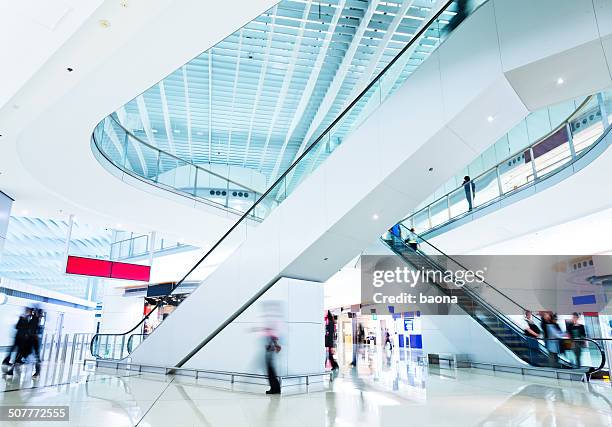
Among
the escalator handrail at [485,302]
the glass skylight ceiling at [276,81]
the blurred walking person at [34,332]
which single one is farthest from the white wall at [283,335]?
the blurred walking person at [34,332]

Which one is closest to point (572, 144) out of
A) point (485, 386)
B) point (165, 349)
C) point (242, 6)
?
point (485, 386)

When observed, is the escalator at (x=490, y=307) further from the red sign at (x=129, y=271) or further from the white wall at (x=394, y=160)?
the red sign at (x=129, y=271)

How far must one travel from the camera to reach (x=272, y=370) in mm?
6852

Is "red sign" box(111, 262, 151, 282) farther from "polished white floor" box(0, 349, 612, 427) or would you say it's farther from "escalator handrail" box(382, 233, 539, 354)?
"escalator handrail" box(382, 233, 539, 354)

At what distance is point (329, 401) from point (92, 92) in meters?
5.93

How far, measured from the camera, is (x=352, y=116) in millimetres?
7082

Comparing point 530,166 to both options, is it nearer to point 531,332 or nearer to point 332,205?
point 531,332

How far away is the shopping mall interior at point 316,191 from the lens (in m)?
5.01

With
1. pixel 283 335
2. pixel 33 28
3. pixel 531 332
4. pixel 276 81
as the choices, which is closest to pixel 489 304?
pixel 531 332

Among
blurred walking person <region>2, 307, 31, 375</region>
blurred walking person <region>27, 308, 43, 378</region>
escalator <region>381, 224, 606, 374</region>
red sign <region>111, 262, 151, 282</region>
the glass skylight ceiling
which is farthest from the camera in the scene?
red sign <region>111, 262, 151, 282</region>

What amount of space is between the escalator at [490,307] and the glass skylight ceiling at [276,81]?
483cm

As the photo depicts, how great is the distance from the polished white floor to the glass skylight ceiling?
4.57m

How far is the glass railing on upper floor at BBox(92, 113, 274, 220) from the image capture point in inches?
359

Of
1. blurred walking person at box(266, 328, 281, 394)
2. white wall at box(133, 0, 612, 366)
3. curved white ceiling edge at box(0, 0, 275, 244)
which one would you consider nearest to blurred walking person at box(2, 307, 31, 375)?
curved white ceiling edge at box(0, 0, 275, 244)
